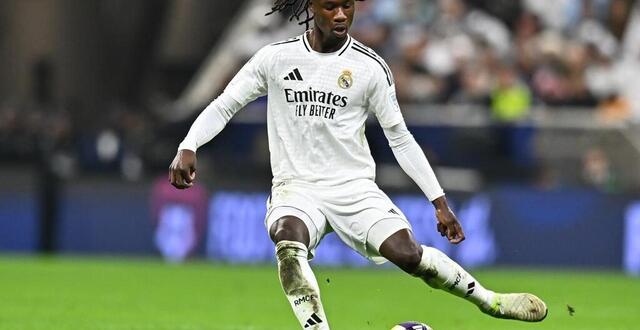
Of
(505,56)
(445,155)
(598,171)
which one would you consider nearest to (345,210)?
(445,155)

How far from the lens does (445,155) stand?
2202cm

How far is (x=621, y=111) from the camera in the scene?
893 inches

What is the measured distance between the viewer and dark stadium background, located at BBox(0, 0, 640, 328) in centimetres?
2136

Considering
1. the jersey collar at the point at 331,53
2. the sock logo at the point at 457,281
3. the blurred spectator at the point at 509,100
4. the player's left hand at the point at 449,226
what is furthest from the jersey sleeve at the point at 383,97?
the blurred spectator at the point at 509,100

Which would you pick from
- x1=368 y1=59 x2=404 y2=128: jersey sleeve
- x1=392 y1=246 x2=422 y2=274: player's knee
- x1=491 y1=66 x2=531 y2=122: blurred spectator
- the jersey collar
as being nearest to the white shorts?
x1=392 y1=246 x2=422 y2=274: player's knee

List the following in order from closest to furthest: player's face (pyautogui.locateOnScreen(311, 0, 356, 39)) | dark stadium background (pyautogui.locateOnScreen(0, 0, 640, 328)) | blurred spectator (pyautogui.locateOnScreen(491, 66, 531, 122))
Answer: player's face (pyautogui.locateOnScreen(311, 0, 356, 39))
dark stadium background (pyautogui.locateOnScreen(0, 0, 640, 328))
blurred spectator (pyautogui.locateOnScreen(491, 66, 531, 122))

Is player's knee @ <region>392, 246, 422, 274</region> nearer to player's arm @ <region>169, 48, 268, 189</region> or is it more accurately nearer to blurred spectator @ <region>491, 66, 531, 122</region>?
player's arm @ <region>169, 48, 268, 189</region>

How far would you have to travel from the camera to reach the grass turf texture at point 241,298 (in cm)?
1312

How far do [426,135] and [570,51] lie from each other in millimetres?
2549

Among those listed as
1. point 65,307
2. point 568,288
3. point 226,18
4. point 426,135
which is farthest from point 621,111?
point 65,307

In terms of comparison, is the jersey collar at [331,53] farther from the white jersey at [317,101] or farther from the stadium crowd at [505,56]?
the stadium crowd at [505,56]

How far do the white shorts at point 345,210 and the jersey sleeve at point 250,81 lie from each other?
1.84 feet

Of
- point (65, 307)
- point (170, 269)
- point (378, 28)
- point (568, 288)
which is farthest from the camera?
point (378, 28)

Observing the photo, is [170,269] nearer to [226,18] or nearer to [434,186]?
[226,18]
